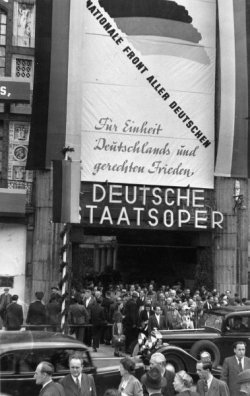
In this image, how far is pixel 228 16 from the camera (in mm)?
30797

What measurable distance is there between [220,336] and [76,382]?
805 centimetres

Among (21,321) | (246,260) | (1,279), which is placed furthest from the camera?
(246,260)

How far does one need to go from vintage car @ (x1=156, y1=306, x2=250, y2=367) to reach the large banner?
13.4 meters

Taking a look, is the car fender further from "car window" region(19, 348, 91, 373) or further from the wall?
the wall

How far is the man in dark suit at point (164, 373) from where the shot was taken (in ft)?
30.2

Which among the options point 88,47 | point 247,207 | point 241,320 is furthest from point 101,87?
point 241,320

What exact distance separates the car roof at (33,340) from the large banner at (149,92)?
18.5 metres

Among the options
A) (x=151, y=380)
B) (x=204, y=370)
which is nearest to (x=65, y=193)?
(x=204, y=370)

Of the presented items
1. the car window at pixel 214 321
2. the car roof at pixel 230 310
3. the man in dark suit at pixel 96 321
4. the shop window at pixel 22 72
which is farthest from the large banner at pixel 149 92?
the car roof at pixel 230 310

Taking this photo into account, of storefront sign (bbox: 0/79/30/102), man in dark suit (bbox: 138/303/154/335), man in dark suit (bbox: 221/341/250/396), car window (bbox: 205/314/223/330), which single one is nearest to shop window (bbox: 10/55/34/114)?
storefront sign (bbox: 0/79/30/102)

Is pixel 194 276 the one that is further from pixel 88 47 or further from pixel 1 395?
pixel 1 395

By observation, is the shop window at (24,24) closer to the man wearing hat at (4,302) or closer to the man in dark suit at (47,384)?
the man wearing hat at (4,302)

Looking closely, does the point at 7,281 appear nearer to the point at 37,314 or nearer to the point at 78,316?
Result: the point at 78,316

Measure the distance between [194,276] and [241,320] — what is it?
1496cm
